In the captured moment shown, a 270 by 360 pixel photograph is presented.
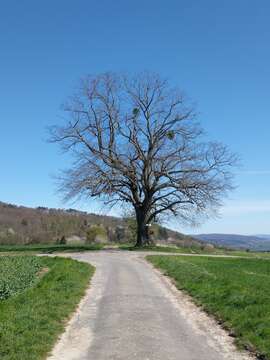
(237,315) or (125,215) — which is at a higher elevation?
(125,215)

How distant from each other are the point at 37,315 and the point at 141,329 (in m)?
2.83

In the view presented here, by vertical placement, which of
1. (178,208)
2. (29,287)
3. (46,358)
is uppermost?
(178,208)

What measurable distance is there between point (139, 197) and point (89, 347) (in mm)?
38525

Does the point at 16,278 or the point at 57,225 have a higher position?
the point at 57,225

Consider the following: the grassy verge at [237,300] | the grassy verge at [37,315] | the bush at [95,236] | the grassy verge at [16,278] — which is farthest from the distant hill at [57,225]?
the grassy verge at [37,315]

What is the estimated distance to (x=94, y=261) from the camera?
34.5m

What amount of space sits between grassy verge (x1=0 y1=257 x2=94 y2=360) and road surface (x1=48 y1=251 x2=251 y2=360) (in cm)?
32

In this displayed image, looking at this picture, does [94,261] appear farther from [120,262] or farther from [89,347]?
[89,347]

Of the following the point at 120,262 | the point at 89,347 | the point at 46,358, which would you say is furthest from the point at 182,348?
the point at 120,262

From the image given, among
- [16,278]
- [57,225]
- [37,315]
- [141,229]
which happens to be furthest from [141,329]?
[57,225]

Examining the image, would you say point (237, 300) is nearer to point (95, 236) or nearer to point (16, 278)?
point (16, 278)

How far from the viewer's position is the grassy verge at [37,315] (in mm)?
10773

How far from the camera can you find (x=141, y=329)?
42.0 feet

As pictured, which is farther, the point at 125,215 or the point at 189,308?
the point at 125,215
